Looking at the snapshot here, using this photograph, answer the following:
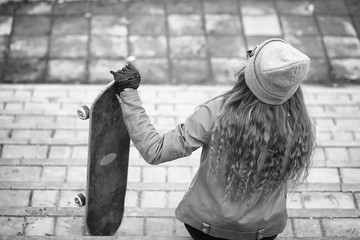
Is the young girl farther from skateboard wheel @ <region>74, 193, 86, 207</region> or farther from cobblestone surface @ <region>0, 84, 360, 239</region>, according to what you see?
skateboard wheel @ <region>74, 193, 86, 207</region>

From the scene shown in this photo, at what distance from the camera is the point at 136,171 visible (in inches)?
169

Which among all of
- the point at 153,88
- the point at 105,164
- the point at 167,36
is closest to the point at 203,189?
the point at 105,164

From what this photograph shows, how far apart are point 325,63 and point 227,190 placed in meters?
4.28

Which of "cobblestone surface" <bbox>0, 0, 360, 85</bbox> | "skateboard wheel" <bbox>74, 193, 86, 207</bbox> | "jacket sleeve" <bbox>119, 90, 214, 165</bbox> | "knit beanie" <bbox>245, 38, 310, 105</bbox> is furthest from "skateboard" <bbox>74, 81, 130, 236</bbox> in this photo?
"cobblestone surface" <bbox>0, 0, 360, 85</bbox>

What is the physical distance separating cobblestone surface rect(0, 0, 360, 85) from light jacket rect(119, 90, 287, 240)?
10.9ft

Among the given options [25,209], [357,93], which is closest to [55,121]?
[25,209]

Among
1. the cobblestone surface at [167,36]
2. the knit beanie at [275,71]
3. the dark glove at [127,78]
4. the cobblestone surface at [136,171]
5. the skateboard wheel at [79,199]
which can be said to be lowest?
the cobblestone surface at [167,36]

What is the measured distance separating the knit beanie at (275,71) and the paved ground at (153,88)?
1337 millimetres

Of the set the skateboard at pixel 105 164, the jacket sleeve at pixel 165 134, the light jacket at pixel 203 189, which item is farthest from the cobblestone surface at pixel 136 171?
the jacket sleeve at pixel 165 134

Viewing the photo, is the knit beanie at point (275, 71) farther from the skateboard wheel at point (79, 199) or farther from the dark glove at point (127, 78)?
the skateboard wheel at point (79, 199)

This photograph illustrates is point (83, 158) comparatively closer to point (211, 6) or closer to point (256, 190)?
point (256, 190)

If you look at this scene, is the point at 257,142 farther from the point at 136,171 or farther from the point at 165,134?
the point at 136,171

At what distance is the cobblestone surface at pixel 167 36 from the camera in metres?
6.09

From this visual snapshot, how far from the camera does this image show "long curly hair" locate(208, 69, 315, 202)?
231cm
